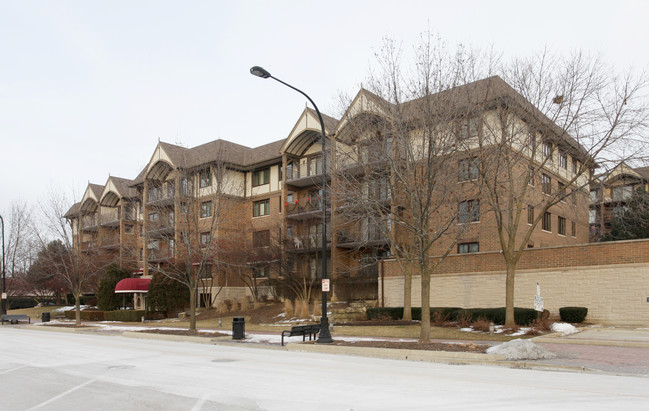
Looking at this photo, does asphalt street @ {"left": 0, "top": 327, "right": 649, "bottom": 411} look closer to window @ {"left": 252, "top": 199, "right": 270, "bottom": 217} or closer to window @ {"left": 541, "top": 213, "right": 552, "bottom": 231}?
window @ {"left": 541, "top": 213, "right": 552, "bottom": 231}

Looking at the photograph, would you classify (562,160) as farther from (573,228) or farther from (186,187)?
(186,187)

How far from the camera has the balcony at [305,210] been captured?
38.5 meters

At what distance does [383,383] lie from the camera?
1042cm

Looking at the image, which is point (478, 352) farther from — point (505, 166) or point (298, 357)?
point (505, 166)

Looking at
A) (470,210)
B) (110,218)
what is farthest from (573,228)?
(110,218)

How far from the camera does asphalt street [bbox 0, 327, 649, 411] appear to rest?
8383 millimetres

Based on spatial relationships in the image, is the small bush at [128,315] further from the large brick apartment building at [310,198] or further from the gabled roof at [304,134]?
the gabled roof at [304,134]

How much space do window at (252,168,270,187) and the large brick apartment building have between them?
0.11m

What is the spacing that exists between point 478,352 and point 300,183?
27.4m

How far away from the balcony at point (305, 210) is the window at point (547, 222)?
14.5 m

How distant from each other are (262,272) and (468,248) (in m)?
17.1

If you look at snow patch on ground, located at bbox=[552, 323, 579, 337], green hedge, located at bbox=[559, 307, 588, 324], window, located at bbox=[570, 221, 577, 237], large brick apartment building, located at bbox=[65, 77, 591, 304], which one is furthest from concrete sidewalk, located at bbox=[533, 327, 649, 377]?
window, located at bbox=[570, 221, 577, 237]

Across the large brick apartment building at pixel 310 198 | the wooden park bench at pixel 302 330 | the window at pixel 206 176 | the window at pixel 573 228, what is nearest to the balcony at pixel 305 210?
the large brick apartment building at pixel 310 198

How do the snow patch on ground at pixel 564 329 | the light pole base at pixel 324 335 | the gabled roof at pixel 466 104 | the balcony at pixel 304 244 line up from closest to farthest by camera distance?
the gabled roof at pixel 466 104 → the light pole base at pixel 324 335 → the snow patch on ground at pixel 564 329 → the balcony at pixel 304 244
